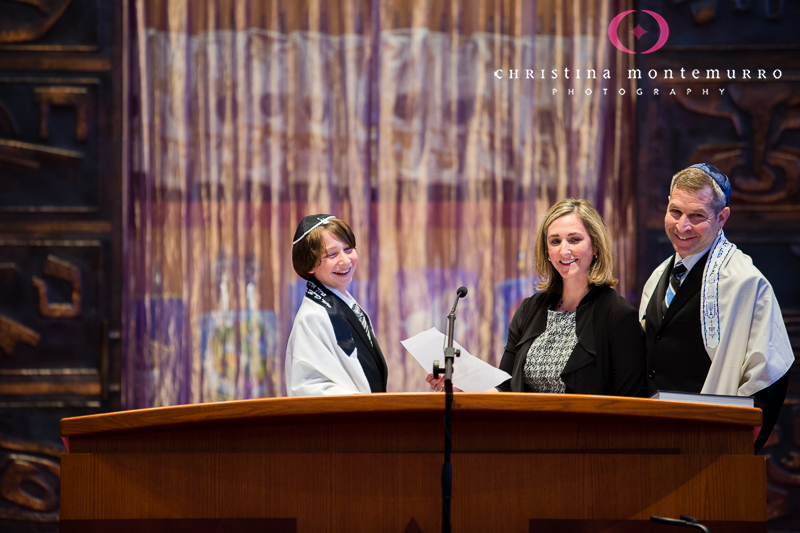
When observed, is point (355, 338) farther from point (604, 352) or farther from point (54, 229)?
point (54, 229)

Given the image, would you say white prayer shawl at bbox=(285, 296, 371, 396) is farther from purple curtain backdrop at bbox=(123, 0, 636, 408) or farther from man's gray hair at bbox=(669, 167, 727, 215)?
purple curtain backdrop at bbox=(123, 0, 636, 408)

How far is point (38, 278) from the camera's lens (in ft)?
12.3

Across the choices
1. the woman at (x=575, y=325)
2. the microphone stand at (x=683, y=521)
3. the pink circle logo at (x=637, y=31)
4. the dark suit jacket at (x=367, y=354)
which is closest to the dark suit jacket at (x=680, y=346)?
the woman at (x=575, y=325)

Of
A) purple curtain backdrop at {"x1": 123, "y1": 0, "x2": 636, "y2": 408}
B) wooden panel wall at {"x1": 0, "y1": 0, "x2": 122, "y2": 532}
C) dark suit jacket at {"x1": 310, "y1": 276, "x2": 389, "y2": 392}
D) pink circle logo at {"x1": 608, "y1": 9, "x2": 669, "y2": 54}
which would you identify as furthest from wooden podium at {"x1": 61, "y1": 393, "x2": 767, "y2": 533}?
pink circle logo at {"x1": 608, "y1": 9, "x2": 669, "y2": 54}

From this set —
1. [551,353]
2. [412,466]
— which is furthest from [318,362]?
[412,466]

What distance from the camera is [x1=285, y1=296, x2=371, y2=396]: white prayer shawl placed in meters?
2.14

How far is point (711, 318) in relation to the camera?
87.4 inches

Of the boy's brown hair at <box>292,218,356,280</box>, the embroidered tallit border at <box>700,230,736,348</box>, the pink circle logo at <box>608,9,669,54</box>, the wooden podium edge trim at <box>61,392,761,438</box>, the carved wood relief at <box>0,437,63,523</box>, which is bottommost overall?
the carved wood relief at <box>0,437,63,523</box>

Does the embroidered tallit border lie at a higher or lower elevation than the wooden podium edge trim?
higher

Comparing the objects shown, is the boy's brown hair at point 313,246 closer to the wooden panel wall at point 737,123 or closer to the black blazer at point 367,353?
the black blazer at point 367,353

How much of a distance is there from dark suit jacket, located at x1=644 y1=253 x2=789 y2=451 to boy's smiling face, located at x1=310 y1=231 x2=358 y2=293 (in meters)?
1.06

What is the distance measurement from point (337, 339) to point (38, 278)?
2293 millimetres

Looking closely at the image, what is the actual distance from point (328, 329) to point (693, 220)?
50.1 inches

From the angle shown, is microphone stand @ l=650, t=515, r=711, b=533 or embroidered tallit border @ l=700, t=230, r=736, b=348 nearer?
microphone stand @ l=650, t=515, r=711, b=533
